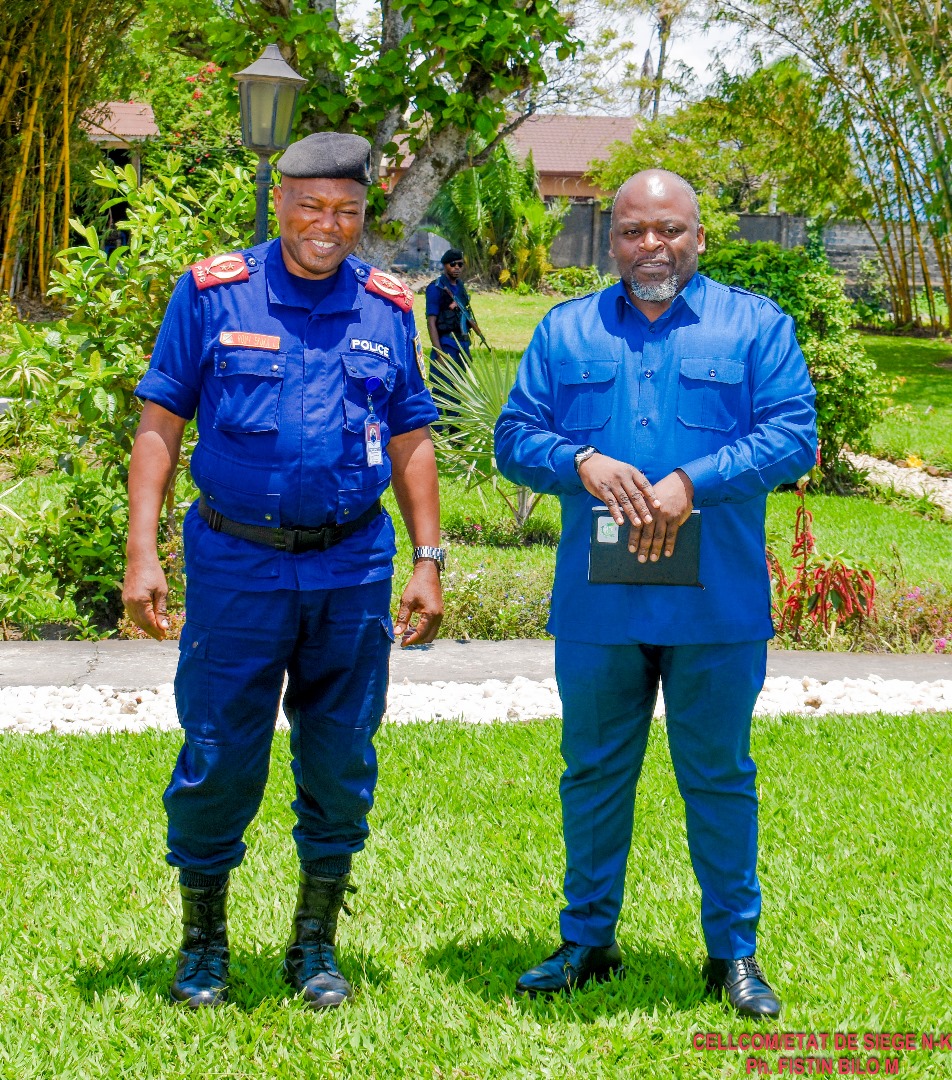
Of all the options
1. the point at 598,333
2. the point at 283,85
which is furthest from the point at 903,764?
the point at 283,85

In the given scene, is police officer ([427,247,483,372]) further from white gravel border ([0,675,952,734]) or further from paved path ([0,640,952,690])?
white gravel border ([0,675,952,734])

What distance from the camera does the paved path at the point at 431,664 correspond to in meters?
5.55

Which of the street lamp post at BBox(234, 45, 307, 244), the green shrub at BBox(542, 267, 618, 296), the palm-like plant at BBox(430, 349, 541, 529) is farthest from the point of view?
the green shrub at BBox(542, 267, 618, 296)

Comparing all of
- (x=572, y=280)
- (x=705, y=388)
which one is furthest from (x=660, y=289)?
(x=572, y=280)

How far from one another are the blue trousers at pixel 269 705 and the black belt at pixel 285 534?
108 mm

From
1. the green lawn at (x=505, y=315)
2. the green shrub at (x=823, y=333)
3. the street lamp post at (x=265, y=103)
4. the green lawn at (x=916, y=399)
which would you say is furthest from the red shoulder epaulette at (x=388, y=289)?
the green lawn at (x=505, y=315)

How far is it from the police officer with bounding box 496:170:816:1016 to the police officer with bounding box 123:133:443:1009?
427 mm

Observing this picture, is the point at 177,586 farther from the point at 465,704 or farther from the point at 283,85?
the point at 283,85

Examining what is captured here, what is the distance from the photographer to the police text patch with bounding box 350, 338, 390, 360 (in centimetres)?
304

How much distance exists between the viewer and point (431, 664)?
19.4 ft

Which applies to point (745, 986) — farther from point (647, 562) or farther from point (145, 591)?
point (145, 591)

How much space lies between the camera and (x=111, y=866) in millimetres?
3811

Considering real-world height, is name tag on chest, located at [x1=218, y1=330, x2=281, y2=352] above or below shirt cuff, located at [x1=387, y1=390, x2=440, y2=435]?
above

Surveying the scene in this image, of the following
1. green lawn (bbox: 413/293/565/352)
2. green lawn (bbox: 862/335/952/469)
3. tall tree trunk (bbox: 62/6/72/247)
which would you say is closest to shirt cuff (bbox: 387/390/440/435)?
green lawn (bbox: 862/335/952/469)
